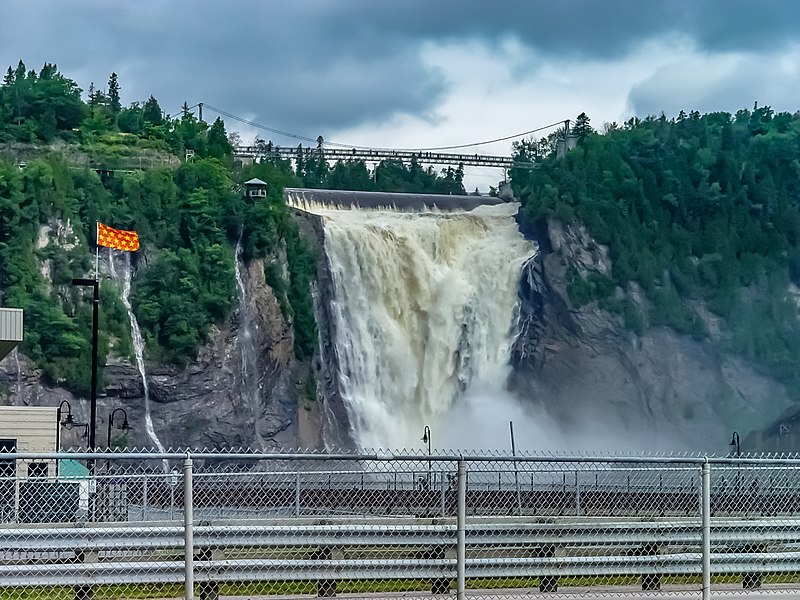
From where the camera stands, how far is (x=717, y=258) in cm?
10344

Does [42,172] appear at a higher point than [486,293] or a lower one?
higher

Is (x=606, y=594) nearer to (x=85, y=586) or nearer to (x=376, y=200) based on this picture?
(x=85, y=586)

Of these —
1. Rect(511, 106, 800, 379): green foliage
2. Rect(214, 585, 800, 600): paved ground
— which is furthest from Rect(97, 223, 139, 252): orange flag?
Rect(214, 585, 800, 600): paved ground

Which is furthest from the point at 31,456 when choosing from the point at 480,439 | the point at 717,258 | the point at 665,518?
the point at 717,258

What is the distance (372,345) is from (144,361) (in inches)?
542

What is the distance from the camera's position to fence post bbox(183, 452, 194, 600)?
14445 millimetres

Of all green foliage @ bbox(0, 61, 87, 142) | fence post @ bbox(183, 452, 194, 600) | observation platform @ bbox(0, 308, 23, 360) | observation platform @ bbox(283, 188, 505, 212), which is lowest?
fence post @ bbox(183, 452, 194, 600)

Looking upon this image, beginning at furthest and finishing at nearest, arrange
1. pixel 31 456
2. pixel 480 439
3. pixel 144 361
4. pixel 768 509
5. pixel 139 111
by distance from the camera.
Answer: pixel 139 111 < pixel 480 439 < pixel 144 361 < pixel 768 509 < pixel 31 456

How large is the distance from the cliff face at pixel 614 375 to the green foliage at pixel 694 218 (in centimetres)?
120

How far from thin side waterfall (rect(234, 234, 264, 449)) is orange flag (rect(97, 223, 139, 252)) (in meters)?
14.3

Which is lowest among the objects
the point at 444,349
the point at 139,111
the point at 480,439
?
the point at 480,439

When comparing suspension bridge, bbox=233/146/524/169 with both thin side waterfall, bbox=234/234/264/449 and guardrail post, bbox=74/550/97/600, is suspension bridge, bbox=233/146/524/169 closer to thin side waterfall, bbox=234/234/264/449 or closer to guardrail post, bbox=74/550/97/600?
thin side waterfall, bbox=234/234/264/449

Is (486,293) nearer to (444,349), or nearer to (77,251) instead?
(444,349)

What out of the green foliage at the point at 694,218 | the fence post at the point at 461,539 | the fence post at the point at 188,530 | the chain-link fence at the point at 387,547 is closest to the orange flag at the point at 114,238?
the green foliage at the point at 694,218
